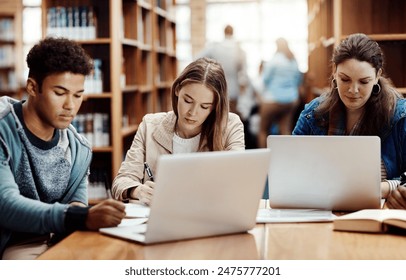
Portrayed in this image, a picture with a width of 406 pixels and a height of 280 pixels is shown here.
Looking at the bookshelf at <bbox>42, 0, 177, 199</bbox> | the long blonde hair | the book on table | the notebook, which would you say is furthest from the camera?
the bookshelf at <bbox>42, 0, 177, 199</bbox>

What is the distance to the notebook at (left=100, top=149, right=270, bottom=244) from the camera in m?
1.46

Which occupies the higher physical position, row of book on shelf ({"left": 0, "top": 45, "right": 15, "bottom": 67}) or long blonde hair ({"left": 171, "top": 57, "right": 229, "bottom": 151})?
row of book on shelf ({"left": 0, "top": 45, "right": 15, "bottom": 67})

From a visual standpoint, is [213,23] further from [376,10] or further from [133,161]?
[133,161]

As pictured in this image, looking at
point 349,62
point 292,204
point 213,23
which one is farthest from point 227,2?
point 292,204

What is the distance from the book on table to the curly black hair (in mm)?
849

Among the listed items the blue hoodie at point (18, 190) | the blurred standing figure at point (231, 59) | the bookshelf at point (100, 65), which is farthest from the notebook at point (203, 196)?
the blurred standing figure at point (231, 59)

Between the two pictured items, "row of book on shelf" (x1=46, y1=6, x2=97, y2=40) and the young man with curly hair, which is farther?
"row of book on shelf" (x1=46, y1=6, x2=97, y2=40)

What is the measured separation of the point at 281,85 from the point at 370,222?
5434 mm

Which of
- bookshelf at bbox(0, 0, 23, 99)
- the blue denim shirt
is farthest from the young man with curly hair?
bookshelf at bbox(0, 0, 23, 99)

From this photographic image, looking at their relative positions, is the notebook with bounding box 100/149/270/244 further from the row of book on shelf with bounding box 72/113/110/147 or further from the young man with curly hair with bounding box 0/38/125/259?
the row of book on shelf with bounding box 72/113/110/147

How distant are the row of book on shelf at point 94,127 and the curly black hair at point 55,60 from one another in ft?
8.07

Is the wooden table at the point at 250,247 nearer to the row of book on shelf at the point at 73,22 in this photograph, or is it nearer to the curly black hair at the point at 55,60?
the curly black hair at the point at 55,60

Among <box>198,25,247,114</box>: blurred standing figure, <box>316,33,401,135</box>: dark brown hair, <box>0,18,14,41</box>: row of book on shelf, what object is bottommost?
<box>316,33,401,135</box>: dark brown hair

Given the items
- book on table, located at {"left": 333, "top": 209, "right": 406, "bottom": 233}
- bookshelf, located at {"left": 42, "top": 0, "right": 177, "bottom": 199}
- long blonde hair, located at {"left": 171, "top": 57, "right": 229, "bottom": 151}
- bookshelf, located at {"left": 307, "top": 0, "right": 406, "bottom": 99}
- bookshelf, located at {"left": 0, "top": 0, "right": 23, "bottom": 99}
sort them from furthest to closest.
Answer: bookshelf, located at {"left": 0, "top": 0, "right": 23, "bottom": 99}
bookshelf, located at {"left": 42, "top": 0, "right": 177, "bottom": 199}
bookshelf, located at {"left": 307, "top": 0, "right": 406, "bottom": 99}
long blonde hair, located at {"left": 171, "top": 57, "right": 229, "bottom": 151}
book on table, located at {"left": 333, "top": 209, "right": 406, "bottom": 233}
